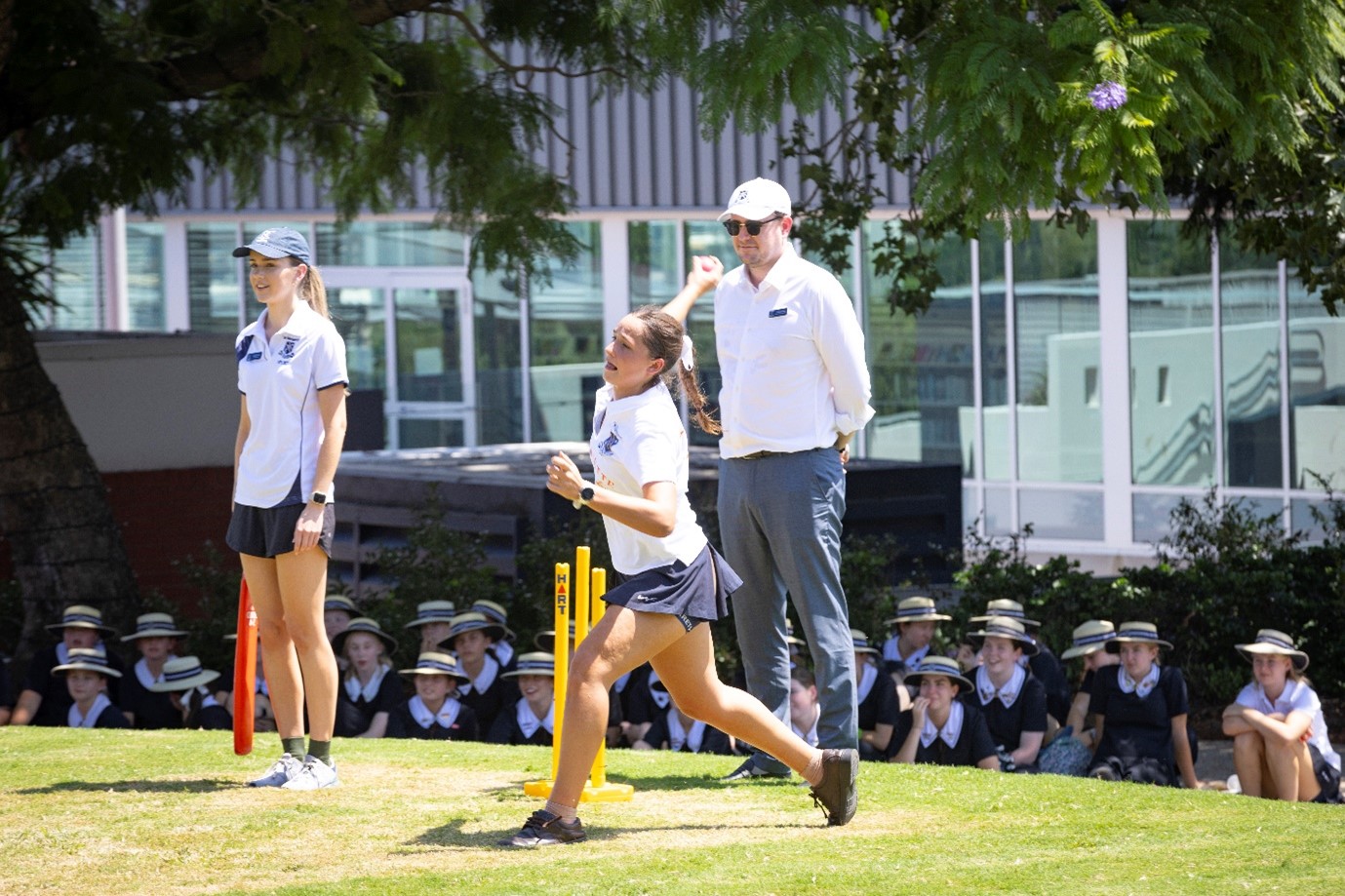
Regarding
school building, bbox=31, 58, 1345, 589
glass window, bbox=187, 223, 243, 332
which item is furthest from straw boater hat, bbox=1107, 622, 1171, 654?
glass window, bbox=187, 223, 243, 332

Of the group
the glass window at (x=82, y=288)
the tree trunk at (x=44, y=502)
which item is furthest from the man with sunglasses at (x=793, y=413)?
the glass window at (x=82, y=288)

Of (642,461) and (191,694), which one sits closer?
(642,461)

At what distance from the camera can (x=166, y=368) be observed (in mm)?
13242

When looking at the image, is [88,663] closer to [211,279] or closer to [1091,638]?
[1091,638]

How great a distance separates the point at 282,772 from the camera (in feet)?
18.6

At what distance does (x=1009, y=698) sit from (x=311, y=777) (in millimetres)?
4235

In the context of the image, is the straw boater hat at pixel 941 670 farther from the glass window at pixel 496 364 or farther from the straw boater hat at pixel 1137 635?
the glass window at pixel 496 364

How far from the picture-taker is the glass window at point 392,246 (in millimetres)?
22484

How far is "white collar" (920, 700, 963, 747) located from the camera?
8430 millimetres

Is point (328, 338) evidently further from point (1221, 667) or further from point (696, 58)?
point (1221, 667)

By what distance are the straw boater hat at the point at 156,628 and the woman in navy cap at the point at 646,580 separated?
16.9 feet

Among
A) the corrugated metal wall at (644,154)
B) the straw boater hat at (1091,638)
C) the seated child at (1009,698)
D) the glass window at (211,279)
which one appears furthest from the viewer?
the glass window at (211,279)

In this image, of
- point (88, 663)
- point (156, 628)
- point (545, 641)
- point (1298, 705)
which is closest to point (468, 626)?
point (545, 641)

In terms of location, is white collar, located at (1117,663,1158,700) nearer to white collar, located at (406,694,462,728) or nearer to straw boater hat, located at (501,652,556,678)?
straw boater hat, located at (501,652,556,678)
